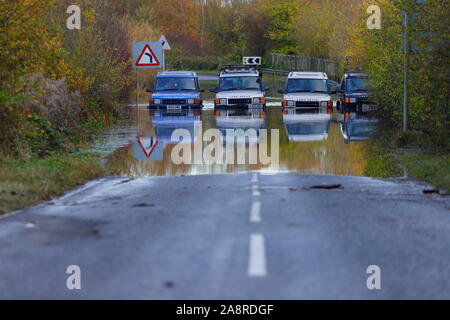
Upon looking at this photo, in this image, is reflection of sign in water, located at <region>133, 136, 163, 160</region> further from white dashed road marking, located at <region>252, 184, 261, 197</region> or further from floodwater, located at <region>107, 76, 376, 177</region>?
white dashed road marking, located at <region>252, 184, 261, 197</region>

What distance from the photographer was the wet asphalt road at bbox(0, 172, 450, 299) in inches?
301

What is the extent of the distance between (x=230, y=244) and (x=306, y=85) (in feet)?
106

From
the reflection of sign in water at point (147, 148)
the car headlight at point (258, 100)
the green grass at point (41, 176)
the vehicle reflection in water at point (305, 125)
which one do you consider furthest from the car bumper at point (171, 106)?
the green grass at point (41, 176)

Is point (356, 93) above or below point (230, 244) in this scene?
above

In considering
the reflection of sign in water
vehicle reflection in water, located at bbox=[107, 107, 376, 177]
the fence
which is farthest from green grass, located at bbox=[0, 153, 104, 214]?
the fence

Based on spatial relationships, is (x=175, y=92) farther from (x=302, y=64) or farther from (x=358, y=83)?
(x=302, y=64)

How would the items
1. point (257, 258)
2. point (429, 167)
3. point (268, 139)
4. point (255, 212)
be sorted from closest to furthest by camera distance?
point (257, 258), point (255, 212), point (429, 167), point (268, 139)

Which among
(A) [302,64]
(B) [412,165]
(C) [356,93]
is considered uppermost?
(A) [302,64]

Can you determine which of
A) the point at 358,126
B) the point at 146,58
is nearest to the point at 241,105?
the point at 146,58

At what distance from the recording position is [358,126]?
105 feet

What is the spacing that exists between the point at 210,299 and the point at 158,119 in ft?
95.8

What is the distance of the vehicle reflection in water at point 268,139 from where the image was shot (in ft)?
61.4

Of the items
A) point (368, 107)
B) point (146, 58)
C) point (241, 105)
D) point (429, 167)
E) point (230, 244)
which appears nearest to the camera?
point (230, 244)
